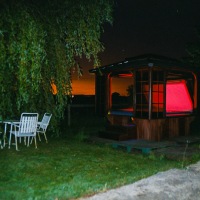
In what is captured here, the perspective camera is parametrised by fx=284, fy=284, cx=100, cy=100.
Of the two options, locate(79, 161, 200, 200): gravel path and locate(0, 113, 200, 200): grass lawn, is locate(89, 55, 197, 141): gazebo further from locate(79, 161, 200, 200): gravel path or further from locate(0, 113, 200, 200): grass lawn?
locate(79, 161, 200, 200): gravel path

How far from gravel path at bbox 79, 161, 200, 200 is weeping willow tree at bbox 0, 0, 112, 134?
6.13ft

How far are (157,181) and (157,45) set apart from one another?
9578 mm

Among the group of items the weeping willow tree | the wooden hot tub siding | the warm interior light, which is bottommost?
the wooden hot tub siding

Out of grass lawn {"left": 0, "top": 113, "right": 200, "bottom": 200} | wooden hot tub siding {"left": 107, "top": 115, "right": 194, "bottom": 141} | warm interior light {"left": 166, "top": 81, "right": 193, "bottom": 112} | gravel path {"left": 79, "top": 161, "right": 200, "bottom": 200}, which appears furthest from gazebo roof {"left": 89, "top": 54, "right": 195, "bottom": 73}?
gravel path {"left": 79, "top": 161, "right": 200, "bottom": 200}

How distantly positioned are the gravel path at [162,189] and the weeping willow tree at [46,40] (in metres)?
1.87

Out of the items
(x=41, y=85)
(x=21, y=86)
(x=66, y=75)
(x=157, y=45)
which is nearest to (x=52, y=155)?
(x=41, y=85)

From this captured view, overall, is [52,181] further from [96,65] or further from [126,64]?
[126,64]

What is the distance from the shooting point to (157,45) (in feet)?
42.2

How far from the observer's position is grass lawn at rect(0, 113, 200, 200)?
12.6ft

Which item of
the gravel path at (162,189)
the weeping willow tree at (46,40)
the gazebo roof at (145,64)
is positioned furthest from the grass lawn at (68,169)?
the gazebo roof at (145,64)

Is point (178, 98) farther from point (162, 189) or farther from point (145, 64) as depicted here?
point (162, 189)

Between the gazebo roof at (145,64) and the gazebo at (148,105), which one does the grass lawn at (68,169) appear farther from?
the gazebo roof at (145,64)

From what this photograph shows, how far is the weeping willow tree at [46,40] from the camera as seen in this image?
378cm

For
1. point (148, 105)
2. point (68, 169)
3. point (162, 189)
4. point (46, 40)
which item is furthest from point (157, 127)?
point (46, 40)
